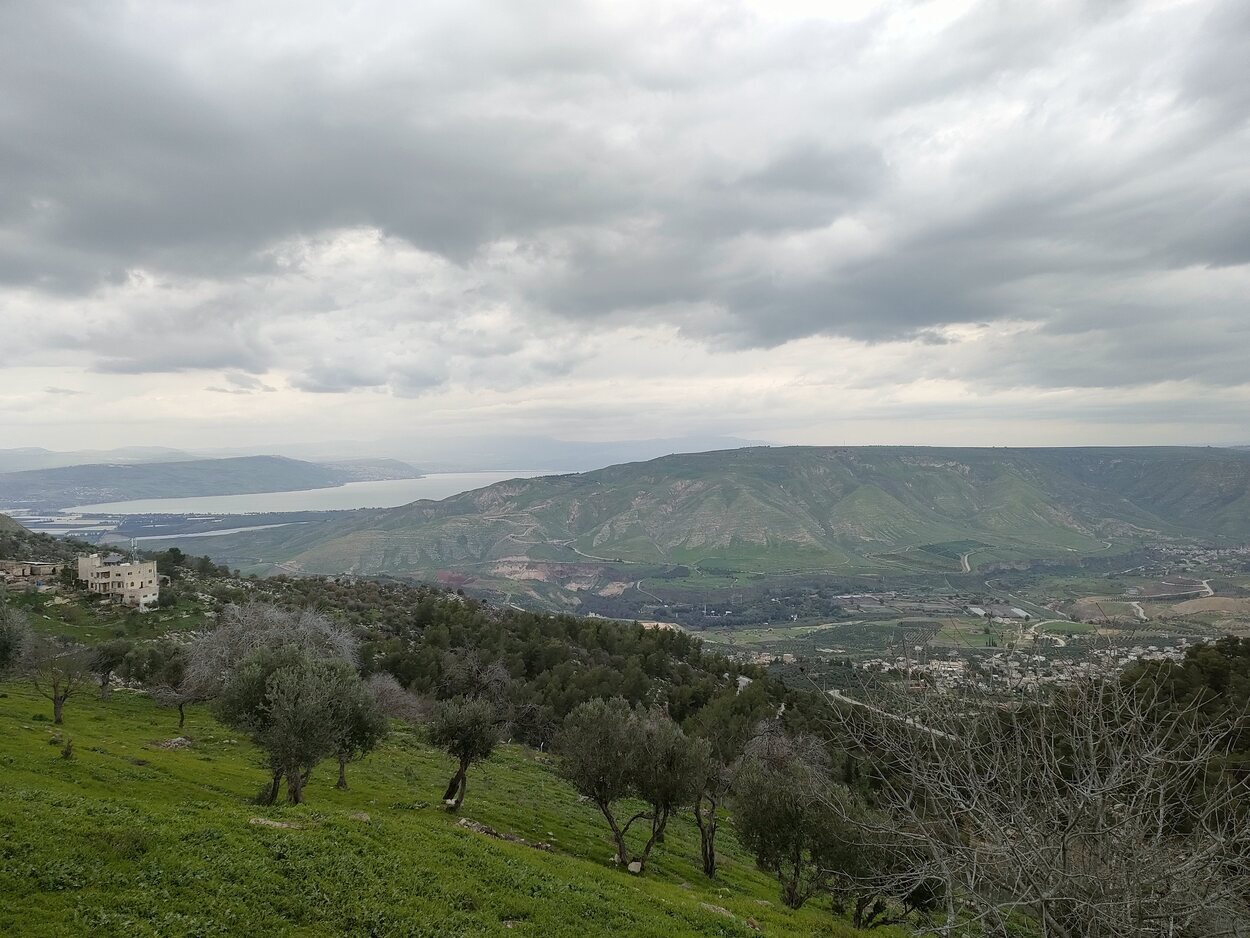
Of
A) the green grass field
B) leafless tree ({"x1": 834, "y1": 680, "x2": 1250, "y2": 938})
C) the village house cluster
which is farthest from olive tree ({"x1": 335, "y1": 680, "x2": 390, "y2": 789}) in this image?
the village house cluster

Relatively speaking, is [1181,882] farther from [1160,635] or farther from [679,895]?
[1160,635]

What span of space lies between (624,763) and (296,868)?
1428cm

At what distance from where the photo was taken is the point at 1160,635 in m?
123

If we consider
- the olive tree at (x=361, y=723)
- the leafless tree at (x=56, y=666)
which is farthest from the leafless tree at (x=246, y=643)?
the olive tree at (x=361, y=723)

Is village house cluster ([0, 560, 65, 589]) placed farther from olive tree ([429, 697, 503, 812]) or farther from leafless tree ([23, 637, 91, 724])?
olive tree ([429, 697, 503, 812])

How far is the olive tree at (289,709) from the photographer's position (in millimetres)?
24047

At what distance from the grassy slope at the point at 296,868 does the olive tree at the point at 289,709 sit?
9.41ft

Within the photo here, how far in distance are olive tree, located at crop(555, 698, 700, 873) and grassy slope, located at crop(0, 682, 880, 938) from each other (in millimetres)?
2787

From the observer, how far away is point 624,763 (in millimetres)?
26984

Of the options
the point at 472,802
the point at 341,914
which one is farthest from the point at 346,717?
the point at 341,914

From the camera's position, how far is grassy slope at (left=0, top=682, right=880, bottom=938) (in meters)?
13.2

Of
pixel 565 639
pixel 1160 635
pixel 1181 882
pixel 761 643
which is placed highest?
pixel 1181 882

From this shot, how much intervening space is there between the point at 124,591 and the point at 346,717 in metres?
67.1

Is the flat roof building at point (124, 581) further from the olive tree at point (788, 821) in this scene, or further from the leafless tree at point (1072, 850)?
the leafless tree at point (1072, 850)
